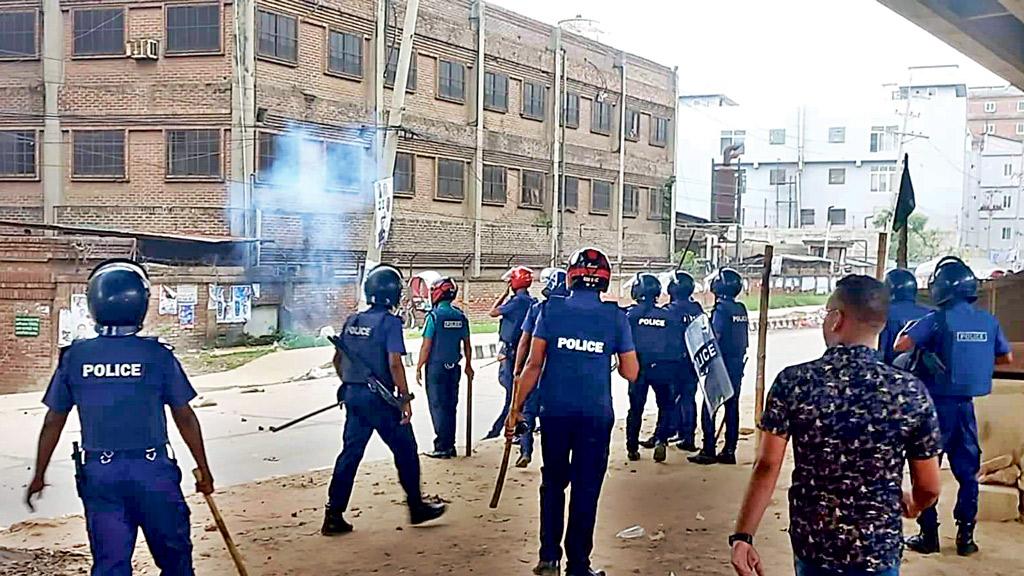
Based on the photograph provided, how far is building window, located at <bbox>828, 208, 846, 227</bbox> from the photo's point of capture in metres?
30.6

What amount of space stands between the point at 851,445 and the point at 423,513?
3860 mm

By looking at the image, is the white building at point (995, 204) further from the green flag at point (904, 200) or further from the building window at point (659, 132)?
the green flag at point (904, 200)

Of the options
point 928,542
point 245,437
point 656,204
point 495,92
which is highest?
point 495,92

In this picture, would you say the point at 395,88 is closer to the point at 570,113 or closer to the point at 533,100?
the point at 533,100

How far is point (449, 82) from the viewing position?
631 inches

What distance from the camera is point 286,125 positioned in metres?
14.3

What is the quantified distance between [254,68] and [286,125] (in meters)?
0.94

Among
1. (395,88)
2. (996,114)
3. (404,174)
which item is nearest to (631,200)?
(404,174)

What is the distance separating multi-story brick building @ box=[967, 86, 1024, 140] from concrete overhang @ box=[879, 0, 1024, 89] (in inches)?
1330

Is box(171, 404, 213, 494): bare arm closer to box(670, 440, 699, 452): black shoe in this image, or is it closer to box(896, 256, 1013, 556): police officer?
box(896, 256, 1013, 556): police officer

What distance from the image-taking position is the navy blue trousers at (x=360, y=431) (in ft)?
18.4

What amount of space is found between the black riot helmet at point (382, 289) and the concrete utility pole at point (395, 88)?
29.5ft

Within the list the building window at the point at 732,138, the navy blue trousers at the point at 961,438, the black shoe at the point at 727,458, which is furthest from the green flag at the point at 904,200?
the building window at the point at 732,138

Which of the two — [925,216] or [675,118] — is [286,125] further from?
[925,216]
